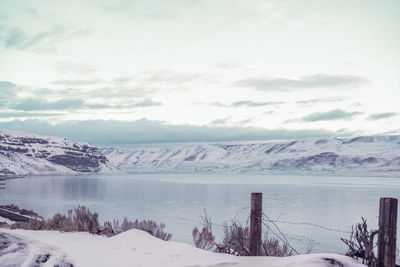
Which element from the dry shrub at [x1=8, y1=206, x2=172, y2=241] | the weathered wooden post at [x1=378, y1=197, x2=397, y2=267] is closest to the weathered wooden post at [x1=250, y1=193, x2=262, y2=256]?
the weathered wooden post at [x1=378, y1=197, x2=397, y2=267]

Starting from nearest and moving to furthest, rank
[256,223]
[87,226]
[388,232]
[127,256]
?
[388,232]
[127,256]
[256,223]
[87,226]

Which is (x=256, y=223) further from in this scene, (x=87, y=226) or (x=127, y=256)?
(x=87, y=226)

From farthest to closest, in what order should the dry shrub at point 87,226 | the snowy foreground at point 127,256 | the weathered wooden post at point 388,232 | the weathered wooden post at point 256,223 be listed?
the dry shrub at point 87,226
the weathered wooden post at point 256,223
the weathered wooden post at point 388,232
the snowy foreground at point 127,256

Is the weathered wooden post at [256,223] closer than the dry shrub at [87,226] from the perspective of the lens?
Yes

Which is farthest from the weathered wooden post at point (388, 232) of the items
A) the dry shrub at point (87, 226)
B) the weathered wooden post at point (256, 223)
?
the dry shrub at point (87, 226)

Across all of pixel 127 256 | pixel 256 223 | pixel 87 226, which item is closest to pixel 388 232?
pixel 256 223

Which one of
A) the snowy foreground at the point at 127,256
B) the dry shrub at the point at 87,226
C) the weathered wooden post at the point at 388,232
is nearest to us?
the snowy foreground at the point at 127,256

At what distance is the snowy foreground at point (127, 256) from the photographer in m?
6.25

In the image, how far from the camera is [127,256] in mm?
7906

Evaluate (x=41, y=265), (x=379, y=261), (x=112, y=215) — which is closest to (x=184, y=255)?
(x=41, y=265)

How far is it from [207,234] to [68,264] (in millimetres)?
4386

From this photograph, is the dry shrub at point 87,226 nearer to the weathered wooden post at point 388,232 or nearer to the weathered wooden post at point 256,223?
the weathered wooden post at point 256,223

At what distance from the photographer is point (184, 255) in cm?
752

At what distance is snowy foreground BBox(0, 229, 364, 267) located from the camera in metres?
6.25
